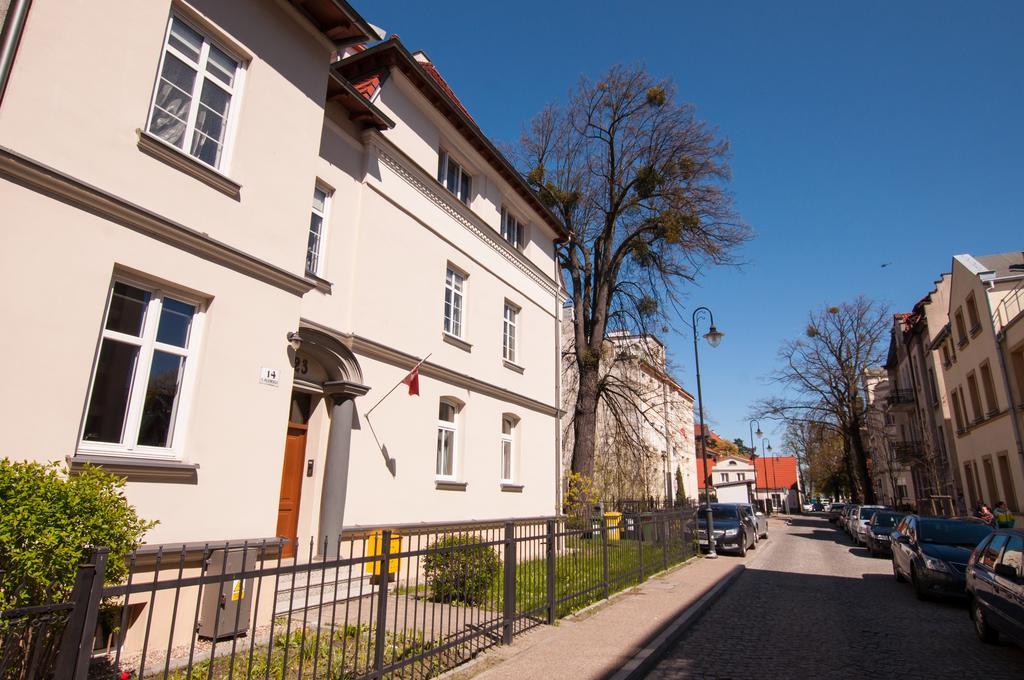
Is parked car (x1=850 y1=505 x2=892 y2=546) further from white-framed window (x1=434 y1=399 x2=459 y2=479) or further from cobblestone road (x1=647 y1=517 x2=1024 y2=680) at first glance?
white-framed window (x1=434 y1=399 x2=459 y2=479)

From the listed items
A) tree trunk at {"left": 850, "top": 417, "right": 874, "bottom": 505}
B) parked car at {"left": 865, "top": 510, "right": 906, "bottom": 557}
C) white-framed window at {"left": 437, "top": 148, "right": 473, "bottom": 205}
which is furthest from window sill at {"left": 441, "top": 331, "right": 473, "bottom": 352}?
tree trunk at {"left": 850, "top": 417, "right": 874, "bottom": 505}

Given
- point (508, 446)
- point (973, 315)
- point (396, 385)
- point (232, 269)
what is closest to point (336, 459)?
point (396, 385)

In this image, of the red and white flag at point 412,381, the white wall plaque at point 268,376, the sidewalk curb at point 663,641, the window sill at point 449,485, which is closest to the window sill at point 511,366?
the window sill at point 449,485

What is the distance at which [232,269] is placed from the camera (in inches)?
305

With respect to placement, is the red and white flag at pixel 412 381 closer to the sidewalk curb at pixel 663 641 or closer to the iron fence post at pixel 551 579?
the iron fence post at pixel 551 579

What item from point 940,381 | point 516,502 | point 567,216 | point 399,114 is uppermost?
point 567,216

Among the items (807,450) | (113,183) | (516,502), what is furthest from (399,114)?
(807,450)

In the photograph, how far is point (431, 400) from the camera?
12711 mm

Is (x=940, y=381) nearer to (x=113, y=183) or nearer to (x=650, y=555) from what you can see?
(x=650, y=555)

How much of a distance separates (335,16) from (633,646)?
10299 millimetres

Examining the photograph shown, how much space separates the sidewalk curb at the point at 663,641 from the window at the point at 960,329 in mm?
19233

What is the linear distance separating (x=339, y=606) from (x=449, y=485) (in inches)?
171

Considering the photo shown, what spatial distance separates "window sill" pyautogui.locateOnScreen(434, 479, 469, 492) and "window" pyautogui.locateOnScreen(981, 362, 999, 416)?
20162 mm

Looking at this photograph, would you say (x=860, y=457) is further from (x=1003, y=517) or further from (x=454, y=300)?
(x=454, y=300)
